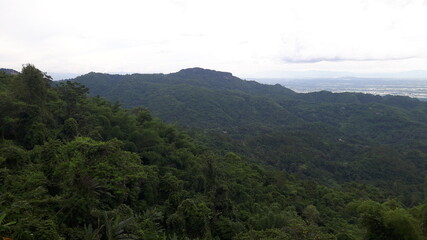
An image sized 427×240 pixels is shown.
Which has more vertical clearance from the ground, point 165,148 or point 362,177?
point 165,148

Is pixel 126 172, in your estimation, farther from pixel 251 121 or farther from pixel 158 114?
pixel 251 121

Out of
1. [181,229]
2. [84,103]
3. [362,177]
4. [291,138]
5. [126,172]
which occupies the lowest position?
[362,177]

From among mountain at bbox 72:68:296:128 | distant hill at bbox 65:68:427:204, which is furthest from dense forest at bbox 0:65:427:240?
mountain at bbox 72:68:296:128

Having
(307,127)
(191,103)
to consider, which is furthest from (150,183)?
(191,103)

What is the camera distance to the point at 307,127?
384 ft

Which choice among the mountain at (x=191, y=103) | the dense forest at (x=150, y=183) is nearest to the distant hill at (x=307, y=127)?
the mountain at (x=191, y=103)

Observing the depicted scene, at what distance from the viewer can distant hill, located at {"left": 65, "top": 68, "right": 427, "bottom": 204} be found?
72.9 m

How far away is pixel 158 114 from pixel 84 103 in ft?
297

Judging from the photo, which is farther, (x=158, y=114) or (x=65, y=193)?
(x=158, y=114)

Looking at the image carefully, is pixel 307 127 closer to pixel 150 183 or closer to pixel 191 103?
pixel 191 103

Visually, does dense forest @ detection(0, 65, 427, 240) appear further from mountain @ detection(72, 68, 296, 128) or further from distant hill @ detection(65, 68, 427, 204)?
mountain @ detection(72, 68, 296, 128)

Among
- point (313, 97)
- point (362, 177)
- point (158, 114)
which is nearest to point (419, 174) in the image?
point (362, 177)

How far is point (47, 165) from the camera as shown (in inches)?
586

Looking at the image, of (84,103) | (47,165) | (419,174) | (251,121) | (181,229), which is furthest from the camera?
(251,121)
